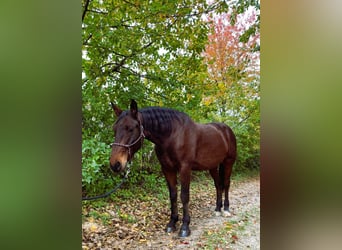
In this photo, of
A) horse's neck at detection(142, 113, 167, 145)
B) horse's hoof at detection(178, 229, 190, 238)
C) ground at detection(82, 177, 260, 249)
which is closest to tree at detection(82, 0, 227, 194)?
horse's neck at detection(142, 113, 167, 145)

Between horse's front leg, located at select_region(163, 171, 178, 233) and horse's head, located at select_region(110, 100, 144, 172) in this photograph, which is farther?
horse's front leg, located at select_region(163, 171, 178, 233)

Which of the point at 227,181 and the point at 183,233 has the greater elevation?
the point at 227,181

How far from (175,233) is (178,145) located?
511 mm

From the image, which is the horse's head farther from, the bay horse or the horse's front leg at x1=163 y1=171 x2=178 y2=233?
the horse's front leg at x1=163 y1=171 x2=178 y2=233

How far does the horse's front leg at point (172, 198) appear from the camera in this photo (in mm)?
1537

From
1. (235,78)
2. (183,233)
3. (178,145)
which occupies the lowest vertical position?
(183,233)

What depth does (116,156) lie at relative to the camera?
142 cm

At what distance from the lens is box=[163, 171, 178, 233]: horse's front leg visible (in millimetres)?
1537

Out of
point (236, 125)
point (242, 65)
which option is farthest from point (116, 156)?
point (242, 65)

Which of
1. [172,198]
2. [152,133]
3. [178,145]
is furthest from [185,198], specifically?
[152,133]

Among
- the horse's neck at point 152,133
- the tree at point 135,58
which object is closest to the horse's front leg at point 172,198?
the horse's neck at point 152,133

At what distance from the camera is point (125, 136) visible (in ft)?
4.76

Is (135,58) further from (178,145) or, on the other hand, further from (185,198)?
(185,198)
